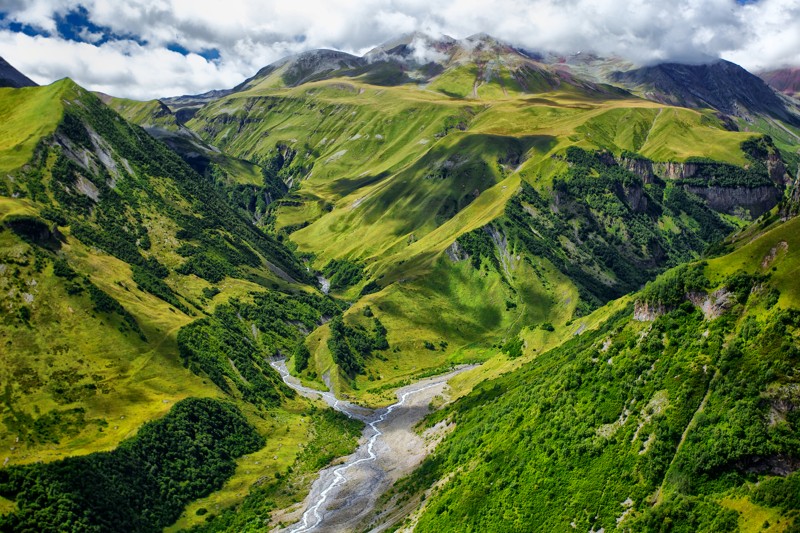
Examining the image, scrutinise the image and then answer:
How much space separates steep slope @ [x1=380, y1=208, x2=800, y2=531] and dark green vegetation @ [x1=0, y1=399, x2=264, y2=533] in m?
58.8

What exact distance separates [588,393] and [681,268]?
29.8 m

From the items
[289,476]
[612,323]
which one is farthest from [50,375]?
[612,323]

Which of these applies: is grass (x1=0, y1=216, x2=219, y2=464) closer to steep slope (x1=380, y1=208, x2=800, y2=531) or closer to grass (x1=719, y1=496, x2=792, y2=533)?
steep slope (x1=380, y1=208, x2=800, y2=531)

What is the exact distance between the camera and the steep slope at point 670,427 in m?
91.2

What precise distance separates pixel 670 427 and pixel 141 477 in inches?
4596

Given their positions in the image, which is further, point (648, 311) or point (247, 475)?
point (247, 475)

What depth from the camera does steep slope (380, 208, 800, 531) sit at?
91.2 meters

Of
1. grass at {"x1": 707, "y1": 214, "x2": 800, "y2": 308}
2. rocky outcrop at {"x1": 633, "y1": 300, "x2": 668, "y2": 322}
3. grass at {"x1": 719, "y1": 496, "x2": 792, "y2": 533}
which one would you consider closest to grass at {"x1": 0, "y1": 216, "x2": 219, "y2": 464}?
rocky outcrop at {"x1": 633, "y1": 300, "x2": 668, "y2": 322}

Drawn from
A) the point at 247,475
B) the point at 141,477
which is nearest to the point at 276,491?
the point at 247,475

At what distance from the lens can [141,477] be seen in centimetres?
15625

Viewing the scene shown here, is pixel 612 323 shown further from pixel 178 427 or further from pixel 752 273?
pixel 178 427

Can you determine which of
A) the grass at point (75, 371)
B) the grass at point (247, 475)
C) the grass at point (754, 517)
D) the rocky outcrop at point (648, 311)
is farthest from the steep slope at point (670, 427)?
the grass at point (75, 371)

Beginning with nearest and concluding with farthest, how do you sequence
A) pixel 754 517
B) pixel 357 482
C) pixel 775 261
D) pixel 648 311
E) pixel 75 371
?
pixel 754 517 → pixel 775 261 → pixel 648 311 → pixel 357 482 → pixel 75 371

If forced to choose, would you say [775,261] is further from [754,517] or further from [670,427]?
[754,517]
